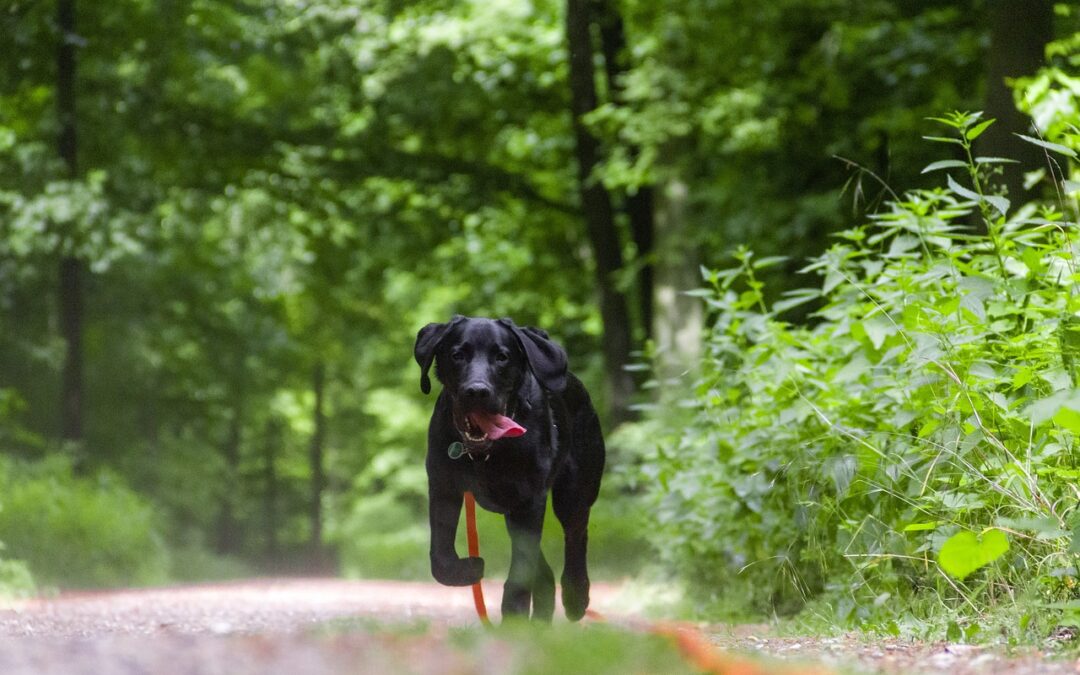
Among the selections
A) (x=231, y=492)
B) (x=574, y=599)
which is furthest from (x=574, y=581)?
(x=231, y=492)

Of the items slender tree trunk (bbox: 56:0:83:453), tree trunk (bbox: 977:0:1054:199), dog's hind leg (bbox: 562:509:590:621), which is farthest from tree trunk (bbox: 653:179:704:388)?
dog's hind leg (bbox: 562:509:590:621)

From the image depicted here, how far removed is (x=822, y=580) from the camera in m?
7.96

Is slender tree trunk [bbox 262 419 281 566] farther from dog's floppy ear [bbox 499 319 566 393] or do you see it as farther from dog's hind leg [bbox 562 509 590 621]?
dog's floppy ear [bbox 499 319 566 393]

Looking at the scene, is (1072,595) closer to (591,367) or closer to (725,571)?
(725,571)

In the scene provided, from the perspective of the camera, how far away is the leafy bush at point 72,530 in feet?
47.0

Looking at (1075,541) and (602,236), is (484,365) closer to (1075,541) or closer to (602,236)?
(1075,541)

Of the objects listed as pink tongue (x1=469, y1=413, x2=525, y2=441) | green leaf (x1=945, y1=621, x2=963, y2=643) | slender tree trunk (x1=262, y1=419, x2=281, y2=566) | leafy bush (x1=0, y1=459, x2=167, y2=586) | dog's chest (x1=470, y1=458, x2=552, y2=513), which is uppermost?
pink tongue (x1=469, y1=413, x2=525, y2=441)

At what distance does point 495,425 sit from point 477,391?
174 mm

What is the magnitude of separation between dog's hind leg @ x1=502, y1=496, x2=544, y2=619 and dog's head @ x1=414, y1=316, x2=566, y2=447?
418 mm

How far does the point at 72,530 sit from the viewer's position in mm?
15125

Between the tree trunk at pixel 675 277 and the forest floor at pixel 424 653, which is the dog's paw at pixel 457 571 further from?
the tree trunk at pixel 675 277

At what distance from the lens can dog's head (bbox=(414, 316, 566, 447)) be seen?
241 inches

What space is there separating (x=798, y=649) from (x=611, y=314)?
15.3 meters

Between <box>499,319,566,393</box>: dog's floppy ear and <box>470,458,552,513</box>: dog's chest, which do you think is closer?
<box>470,458,552,513</box>: dog's chest
